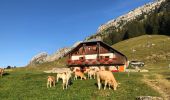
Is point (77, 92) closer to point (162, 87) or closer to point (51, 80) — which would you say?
point (51, 80)

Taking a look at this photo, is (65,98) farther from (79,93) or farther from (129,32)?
(129,32)

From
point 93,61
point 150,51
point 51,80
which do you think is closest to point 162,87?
point 51,80

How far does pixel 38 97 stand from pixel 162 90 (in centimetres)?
1588

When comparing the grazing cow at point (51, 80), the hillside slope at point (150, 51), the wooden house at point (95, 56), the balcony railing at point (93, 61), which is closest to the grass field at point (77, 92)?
the grazing cow at point (51, 80)

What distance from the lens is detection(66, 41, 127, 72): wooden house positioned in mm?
85312

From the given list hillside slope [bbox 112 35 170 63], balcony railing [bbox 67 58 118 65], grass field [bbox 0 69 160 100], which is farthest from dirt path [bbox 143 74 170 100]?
hillside slope [bbox 112 35 170 63]

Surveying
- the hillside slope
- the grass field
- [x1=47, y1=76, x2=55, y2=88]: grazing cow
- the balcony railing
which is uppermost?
the hillside slope

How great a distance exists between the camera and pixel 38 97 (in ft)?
115

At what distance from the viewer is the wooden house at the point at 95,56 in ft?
280

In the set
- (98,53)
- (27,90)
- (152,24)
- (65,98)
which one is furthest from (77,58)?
(152,24)

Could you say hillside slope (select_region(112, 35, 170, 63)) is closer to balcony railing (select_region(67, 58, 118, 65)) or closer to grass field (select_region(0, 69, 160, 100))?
balcony railing (select_region(67, 58, 118, 65))

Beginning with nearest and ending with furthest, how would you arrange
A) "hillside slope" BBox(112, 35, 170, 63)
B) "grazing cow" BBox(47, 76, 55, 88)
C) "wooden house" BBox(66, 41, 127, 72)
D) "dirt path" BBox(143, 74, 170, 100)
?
"dirt path" BBox(143, 74, 170, 100), "grazing cow" BBox(47, 76, 55, 88), "wooden house" BBox(66, 41, 127, 72), "hillside slope" BBox(112, 35, 170, 63)

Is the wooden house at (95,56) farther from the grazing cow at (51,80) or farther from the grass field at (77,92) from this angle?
the grazing cow at (51,80)

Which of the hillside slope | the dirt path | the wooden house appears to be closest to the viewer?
the dirt path
